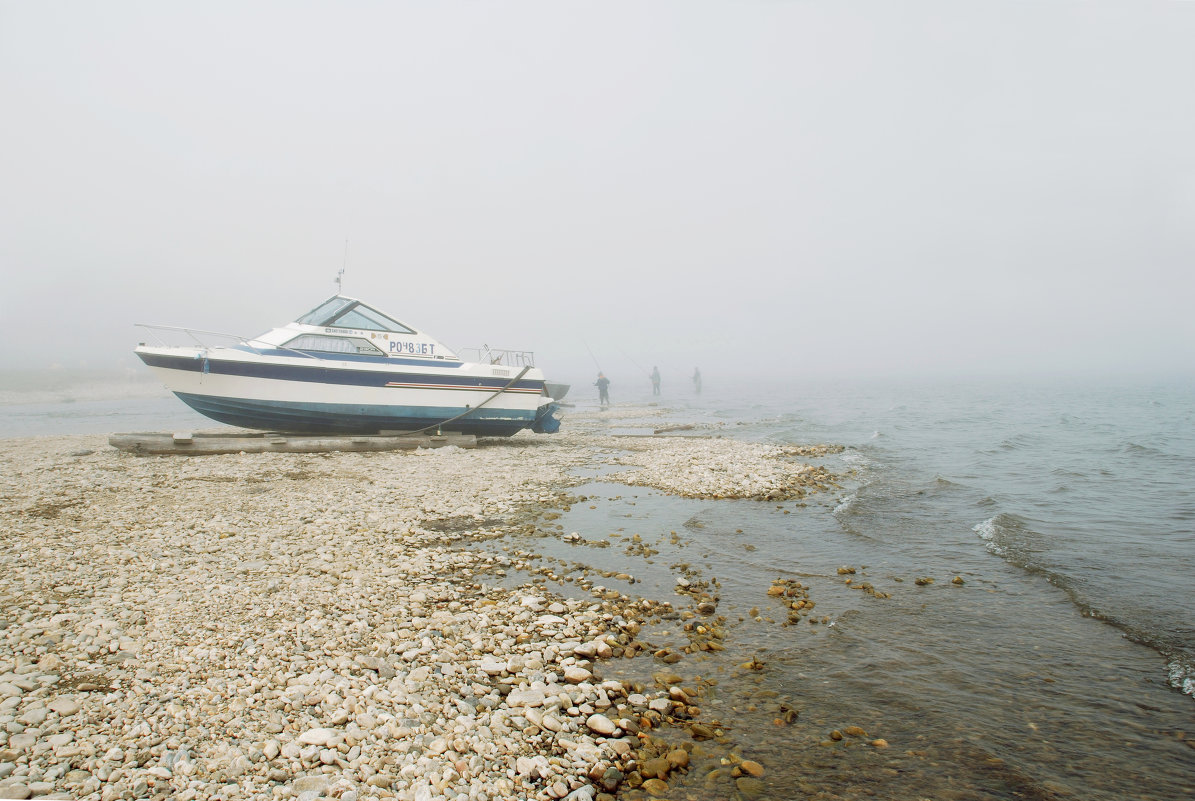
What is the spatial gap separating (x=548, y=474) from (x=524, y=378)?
5.87 metres

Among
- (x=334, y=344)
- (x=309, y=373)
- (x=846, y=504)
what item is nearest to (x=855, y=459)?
Answer: (x=846, y=504)

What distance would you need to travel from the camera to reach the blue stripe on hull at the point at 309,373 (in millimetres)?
16531

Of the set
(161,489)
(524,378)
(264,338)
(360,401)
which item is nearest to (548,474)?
(524,378)

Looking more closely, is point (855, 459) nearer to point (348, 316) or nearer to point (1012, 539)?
point (1012, 539)

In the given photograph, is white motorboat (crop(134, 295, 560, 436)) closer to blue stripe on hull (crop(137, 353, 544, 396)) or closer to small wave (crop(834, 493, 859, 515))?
blue stripe on hull (crop(137, 353, 544, 396))

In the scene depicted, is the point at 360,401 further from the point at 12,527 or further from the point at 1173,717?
the point at 1173,717

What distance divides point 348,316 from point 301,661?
14992 millimetres

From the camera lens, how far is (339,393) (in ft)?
58.8

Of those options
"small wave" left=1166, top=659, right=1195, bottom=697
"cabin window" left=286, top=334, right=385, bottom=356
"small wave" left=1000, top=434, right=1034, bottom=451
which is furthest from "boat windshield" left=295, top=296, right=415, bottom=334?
"small wave" left=1000, top=434, right=1034, bottom=451

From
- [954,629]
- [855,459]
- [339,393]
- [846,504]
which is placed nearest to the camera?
[954,629]

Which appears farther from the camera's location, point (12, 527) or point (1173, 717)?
point (12, 527)

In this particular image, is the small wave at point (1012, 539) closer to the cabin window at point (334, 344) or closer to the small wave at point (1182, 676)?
the small wave at point (1182, 676)

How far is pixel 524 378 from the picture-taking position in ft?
66.9

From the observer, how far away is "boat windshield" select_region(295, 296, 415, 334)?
18.0m
